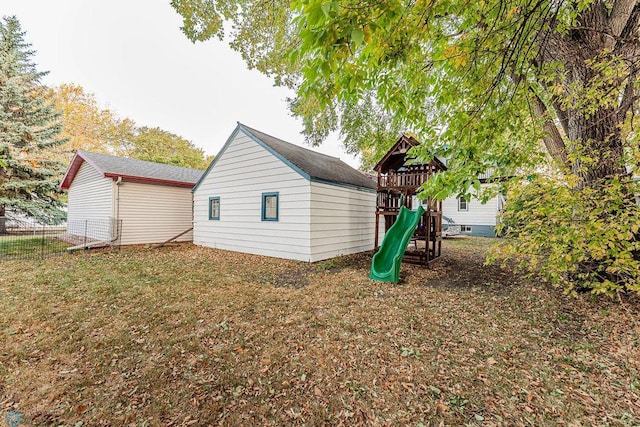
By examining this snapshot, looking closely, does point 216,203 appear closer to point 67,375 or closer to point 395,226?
point 395,226

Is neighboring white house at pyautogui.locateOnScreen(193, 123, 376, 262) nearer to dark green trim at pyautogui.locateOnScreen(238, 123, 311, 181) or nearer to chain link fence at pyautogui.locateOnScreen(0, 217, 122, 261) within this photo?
dark green trim at pyautogui.locateOnScreen(238, 123, 311, 181)

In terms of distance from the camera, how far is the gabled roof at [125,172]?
34.2ft

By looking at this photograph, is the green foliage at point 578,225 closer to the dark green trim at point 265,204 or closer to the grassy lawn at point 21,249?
the dark green trim at point 265,204

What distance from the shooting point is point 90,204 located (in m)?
12.1

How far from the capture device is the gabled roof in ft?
34.2

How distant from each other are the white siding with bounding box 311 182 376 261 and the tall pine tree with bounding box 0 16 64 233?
16226mm

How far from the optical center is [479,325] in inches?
147

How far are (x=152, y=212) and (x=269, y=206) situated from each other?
6.34 metres

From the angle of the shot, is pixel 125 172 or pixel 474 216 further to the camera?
pixel 474 216

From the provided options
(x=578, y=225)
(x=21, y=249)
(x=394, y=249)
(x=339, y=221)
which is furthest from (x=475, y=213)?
(x=21, y=249)

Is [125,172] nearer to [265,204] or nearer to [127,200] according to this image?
[127,200]

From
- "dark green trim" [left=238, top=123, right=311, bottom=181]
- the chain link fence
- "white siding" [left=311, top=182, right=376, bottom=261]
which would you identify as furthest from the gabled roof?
"white siding" [left=311, top=182, right=376, bottom=261]

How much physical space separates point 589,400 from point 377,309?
8.10 feet

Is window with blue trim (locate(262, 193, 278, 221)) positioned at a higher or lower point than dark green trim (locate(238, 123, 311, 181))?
lower
